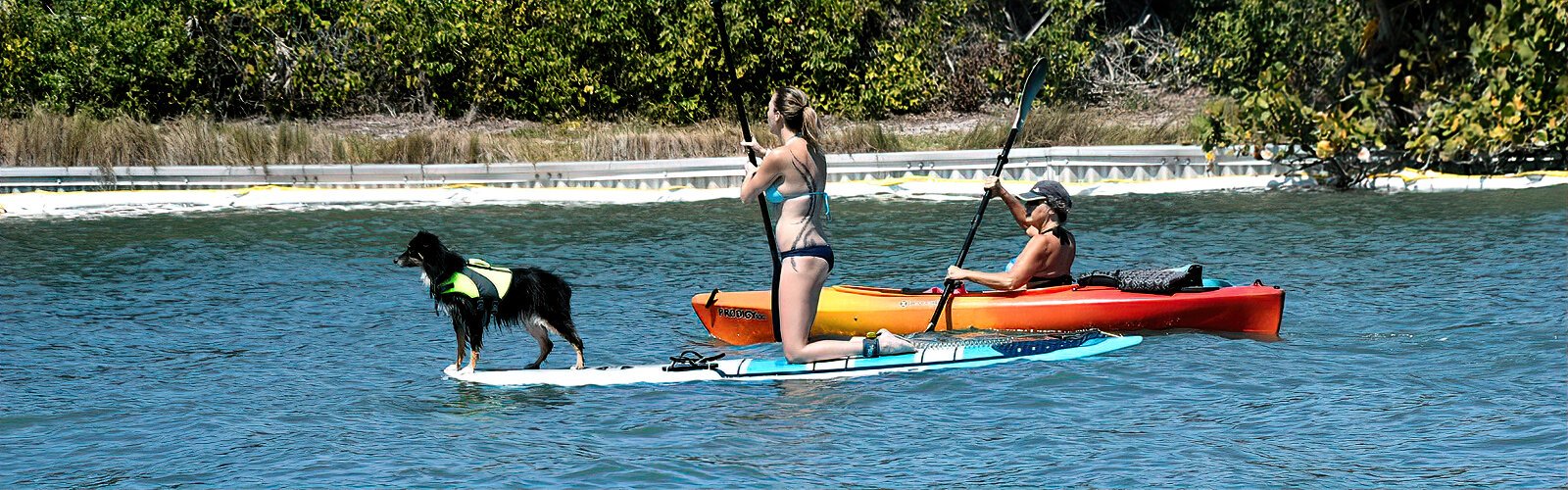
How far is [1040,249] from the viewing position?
984cm

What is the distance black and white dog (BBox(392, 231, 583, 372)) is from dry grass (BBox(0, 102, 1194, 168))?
11.3 m

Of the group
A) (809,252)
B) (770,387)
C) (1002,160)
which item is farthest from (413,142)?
(809,252)

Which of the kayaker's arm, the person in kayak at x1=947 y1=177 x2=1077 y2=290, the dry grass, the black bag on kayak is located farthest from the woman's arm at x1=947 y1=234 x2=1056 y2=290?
the dry grass

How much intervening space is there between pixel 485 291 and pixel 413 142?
39.4 feet

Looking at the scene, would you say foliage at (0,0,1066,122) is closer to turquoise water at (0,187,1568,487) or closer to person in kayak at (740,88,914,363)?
turquoise water at (0,187,1568,487)

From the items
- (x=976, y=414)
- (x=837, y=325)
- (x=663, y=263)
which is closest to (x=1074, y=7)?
(x=663, y=263)

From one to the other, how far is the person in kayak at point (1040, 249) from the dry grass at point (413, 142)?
9593 mm

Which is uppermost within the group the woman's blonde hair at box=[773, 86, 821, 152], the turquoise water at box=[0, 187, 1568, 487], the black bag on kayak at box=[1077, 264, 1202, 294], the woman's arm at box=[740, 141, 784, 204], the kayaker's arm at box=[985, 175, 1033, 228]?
the woman's blonde hair at box=[773, 86, 821, 152]

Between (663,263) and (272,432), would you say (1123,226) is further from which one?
(272,432)

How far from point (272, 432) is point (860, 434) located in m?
2.80

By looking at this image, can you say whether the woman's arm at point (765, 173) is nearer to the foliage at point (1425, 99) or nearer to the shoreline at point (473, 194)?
the shoreline at point (473, 194)

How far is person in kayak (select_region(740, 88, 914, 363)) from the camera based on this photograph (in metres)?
7.75

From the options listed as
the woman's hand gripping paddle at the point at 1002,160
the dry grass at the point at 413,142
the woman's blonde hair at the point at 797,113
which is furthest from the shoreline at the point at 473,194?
the woman's blonde hair at the point at 797,113

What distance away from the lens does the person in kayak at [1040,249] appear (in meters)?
9.77
